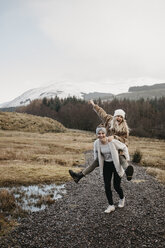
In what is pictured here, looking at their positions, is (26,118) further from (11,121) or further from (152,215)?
(152,215)

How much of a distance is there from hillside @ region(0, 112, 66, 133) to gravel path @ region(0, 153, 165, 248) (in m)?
50.0

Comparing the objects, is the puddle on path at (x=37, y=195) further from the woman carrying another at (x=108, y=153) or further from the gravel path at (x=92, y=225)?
the woman carrying another at (x=108, y=153)

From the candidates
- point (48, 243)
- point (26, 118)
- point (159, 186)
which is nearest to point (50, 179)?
point (159, 186)

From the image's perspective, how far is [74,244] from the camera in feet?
18.0

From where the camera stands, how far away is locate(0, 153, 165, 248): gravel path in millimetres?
5547

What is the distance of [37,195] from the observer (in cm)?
999

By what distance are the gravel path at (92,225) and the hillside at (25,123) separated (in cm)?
5003

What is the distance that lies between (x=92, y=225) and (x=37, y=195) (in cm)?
415

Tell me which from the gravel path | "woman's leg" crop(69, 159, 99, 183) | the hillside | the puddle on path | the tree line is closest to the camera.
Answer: the gravel path

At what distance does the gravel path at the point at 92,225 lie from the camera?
18.2 feet

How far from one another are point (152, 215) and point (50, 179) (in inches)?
294

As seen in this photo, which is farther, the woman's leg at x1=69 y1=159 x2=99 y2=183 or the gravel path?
the woman's leg at x1=69 y1=159 x2=99 y2=183

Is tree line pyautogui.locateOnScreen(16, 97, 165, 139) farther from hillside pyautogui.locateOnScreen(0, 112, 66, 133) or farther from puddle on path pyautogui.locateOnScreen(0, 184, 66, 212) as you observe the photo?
puddle on path pyautogui.locateOnScreen(0, 184, 66, 212)

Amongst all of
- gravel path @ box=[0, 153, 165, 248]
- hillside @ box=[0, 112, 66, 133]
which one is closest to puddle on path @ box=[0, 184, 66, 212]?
gravel path @ box=[0, 153, 165, 248]
